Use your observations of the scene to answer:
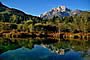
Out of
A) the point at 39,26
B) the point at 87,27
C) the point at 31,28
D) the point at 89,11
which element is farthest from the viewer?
the point at 89,11

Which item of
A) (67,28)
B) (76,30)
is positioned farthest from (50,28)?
(76,30)

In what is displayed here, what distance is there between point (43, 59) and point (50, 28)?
392 feet

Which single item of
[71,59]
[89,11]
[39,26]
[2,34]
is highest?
[89,11]

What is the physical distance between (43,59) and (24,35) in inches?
2953

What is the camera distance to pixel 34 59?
33.5m

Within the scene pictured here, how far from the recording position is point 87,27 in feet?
383

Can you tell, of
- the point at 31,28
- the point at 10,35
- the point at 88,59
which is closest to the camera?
the point at 88,59

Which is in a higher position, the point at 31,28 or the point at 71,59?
the point at 31,28

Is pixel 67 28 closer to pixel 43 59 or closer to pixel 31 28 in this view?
pixel 31 28

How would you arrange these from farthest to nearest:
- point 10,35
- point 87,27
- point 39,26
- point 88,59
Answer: point 39,26, point 87,27, point 10,35, point 88,59

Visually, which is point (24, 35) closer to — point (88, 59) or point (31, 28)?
point (31, 28)

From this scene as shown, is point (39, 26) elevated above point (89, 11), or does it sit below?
below

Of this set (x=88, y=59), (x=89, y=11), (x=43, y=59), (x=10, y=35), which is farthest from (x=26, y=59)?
(x=89, y=11)

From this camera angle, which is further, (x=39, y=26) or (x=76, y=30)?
(x=39, y=26)
